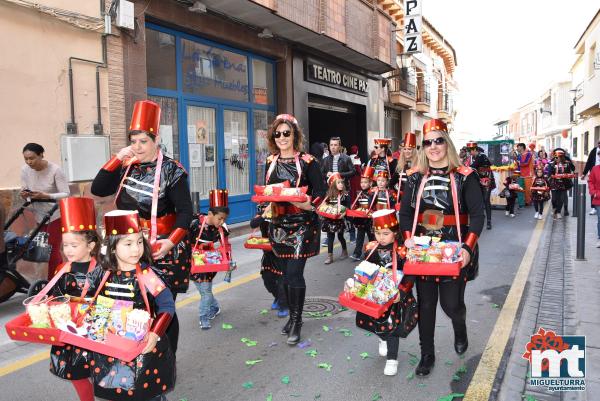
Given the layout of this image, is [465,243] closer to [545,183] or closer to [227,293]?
[227,293]

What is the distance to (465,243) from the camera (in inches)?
145

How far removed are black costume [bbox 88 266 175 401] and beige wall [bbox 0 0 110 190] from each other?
17.3 feet

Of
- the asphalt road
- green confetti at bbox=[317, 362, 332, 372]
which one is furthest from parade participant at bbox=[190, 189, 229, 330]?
green confetti at bbox=[317, 362, 332, 372]

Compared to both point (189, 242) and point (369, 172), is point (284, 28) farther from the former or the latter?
point (189, 242)

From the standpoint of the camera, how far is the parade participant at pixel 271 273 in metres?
5.37

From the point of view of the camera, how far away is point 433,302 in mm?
3949

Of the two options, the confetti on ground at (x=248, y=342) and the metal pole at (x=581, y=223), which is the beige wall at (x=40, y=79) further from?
the metal pole at (x=581, y=223)

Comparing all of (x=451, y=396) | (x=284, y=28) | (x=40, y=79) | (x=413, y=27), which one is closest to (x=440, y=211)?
(x=451, y=396)

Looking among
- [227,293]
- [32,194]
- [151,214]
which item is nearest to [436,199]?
[151,214]

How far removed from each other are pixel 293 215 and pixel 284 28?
338 inches

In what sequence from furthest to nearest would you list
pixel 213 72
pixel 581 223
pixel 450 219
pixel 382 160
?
pixel 213 72
pixel 382 160
pixel 581 223
pixel 450 219

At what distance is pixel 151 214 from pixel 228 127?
8.40 meters

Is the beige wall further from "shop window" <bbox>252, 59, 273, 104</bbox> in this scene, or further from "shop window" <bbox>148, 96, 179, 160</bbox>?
"shop window" <bbox>252, 59, 273, 104</bbox>

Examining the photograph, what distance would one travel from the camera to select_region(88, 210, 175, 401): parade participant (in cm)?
260
